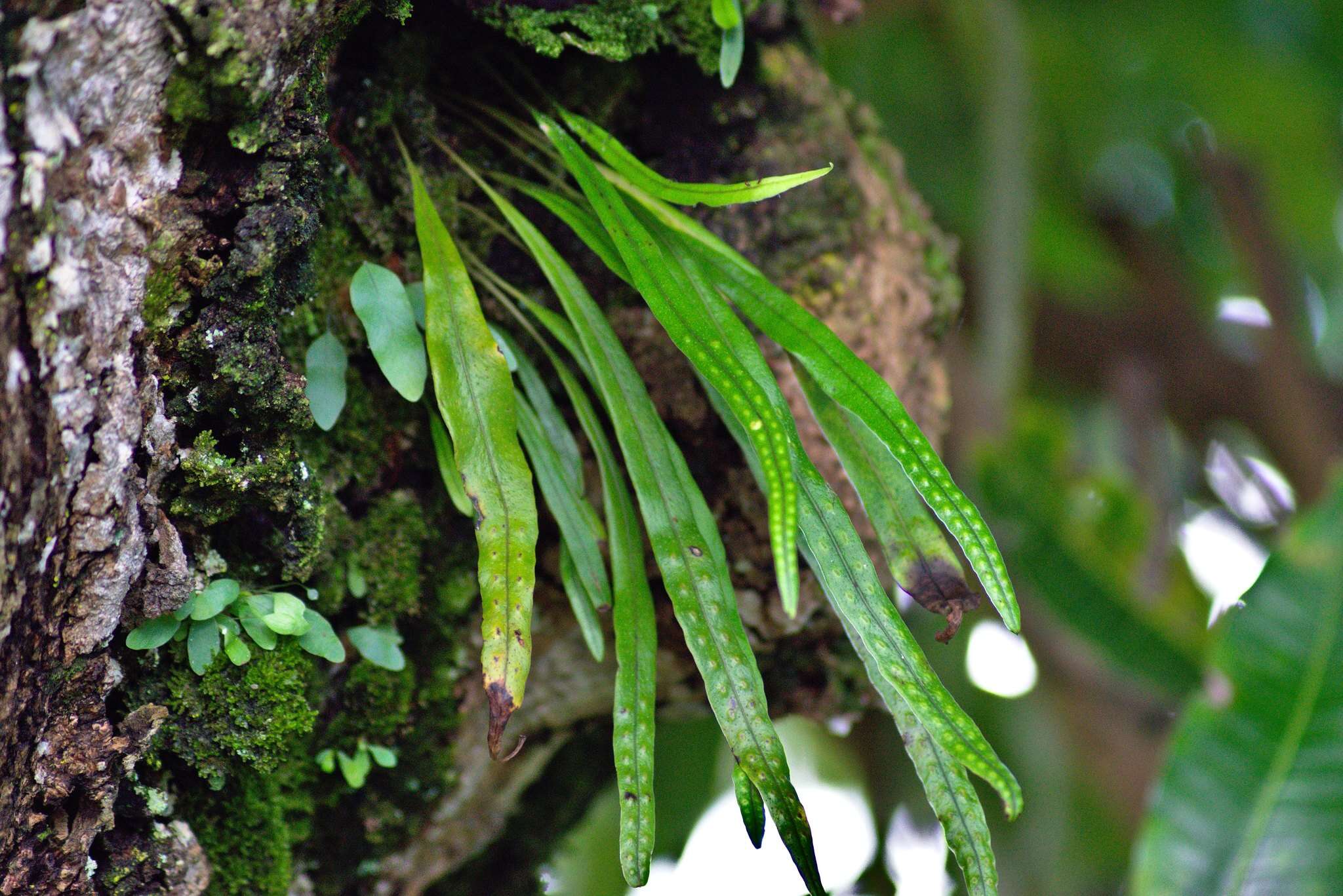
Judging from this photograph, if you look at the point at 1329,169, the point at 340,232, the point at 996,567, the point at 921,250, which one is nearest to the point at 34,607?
the point at 340,232

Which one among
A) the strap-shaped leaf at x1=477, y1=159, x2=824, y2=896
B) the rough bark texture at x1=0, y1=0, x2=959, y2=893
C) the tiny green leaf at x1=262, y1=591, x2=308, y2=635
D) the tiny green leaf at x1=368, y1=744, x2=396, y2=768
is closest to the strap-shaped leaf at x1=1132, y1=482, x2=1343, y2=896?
the rough bark texture at x1=0, y1=0, x2=959, y2=893

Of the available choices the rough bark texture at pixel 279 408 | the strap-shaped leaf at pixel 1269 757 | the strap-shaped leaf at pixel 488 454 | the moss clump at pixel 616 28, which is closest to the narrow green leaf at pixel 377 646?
the rough bark texture at pixel 279 408

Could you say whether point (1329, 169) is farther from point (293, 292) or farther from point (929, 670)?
point (293, 292)

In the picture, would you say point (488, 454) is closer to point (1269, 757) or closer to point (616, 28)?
point (616, 28)

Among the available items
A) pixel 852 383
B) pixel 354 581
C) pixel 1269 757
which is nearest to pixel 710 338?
pixel 852 383

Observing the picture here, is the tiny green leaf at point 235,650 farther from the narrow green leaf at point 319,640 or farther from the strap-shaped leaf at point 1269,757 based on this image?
the strap-shaped leaf at point 1269,757

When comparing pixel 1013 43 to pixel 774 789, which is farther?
pixel 1013 43

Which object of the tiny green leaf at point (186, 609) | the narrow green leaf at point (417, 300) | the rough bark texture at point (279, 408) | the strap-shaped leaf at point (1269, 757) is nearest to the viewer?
the rough bark texture at point (279, 408)

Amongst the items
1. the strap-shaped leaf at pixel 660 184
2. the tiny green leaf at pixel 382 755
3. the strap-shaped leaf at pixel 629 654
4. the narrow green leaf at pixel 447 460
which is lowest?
the tiny green leaf at pixel 382 755
